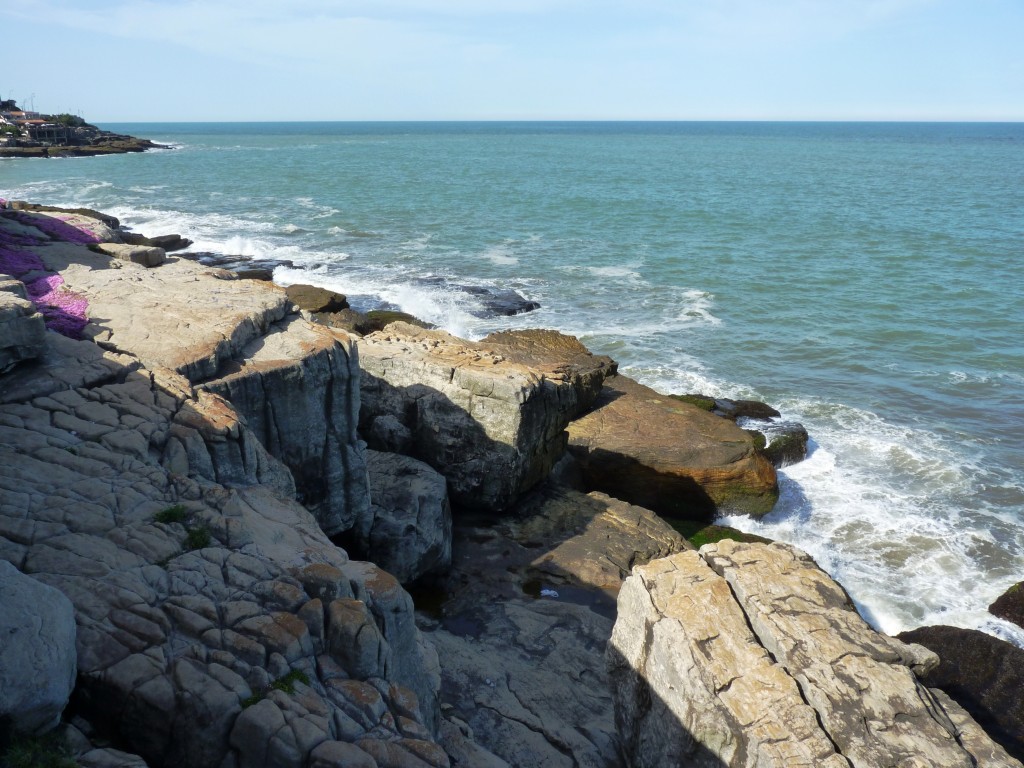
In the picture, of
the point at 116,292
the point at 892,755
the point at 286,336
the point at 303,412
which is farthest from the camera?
the point at 116,292

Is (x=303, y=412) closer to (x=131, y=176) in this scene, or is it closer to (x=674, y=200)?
(x=674, y=200)

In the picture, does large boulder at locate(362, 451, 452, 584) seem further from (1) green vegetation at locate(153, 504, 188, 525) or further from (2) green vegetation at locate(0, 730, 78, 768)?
(2) green vegetation at locate(0, 730, 78, 768)

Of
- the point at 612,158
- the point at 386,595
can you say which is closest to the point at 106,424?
the point at 386,595

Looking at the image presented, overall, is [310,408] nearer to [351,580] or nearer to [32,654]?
[351,580]

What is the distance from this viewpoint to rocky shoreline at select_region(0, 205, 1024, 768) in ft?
22.5

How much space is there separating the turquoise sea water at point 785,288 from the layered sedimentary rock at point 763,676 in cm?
825

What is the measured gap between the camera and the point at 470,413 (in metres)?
16.2

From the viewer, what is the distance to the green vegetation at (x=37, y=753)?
18.3 feet

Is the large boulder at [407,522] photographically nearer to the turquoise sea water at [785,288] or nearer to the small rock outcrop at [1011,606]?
the turquoise sea water at [785,288]

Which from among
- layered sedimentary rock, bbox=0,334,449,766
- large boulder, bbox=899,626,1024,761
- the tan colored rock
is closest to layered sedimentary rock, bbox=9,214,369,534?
layered sedimentary rock, bbox=0,334,449,766

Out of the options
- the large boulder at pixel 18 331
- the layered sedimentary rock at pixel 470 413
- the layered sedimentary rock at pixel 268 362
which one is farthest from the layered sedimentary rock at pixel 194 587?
the layered sedimentary rock at pixel 470 413

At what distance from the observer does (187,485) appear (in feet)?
31.4

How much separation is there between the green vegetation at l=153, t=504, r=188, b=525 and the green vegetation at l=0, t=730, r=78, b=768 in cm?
292

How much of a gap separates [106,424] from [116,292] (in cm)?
572
